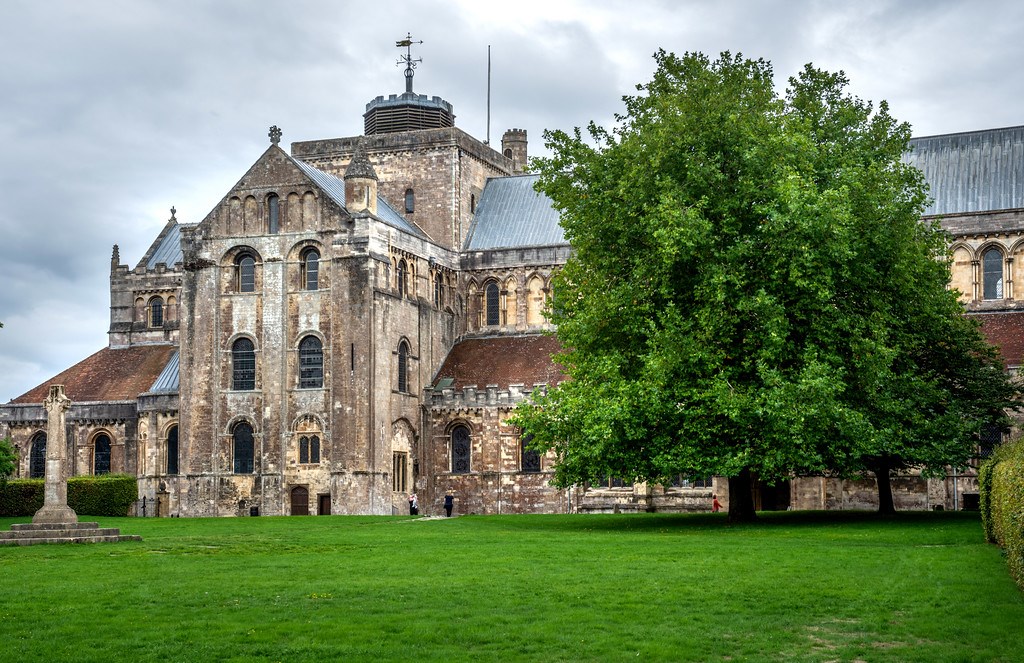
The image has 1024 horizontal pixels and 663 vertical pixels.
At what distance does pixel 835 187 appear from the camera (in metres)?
45.8

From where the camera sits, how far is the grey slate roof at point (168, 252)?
281ft

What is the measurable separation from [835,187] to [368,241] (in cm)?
2701

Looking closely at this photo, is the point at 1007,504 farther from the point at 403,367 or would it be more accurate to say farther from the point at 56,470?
the point at 403,367

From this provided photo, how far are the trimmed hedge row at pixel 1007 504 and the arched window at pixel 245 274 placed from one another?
4102cm

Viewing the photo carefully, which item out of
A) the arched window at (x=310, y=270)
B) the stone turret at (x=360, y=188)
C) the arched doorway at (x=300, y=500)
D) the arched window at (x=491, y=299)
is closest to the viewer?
the arched doorway at (x=300, y=500)

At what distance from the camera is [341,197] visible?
70688 millimetres

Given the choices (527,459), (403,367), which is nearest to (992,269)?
(527,459)

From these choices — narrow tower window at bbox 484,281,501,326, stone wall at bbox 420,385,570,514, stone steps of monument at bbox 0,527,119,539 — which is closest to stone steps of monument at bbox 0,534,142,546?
stone steps of monument at bbox 0,527,119,539

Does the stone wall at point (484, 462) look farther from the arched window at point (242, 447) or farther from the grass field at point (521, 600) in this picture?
the grass field at point (521, 600)

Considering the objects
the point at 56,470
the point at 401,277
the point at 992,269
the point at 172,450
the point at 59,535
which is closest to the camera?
the point at 59,535

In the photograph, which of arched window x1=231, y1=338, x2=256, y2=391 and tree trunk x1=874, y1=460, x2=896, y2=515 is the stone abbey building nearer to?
arched window x1=231, y1=338, x2=256, y2=391

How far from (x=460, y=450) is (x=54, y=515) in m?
32.1

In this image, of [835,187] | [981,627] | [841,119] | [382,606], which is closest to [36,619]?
[382,606]

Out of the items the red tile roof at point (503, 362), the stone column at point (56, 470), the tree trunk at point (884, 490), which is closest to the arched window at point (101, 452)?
the red tile roof at point (503, 362)
